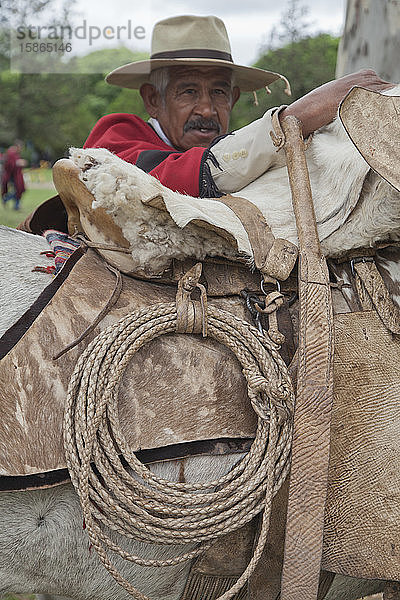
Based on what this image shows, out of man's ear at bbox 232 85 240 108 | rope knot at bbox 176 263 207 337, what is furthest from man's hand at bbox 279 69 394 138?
man's ear at bbox 232 85 240 108

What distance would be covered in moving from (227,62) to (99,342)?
1.45 metres

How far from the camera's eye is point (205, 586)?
123 cm

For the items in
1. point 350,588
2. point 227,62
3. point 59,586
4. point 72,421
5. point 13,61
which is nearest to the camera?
point 72,421

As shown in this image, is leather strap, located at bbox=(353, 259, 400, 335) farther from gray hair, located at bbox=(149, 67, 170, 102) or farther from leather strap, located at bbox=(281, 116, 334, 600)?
gray hair, located at bbox=(149, 67, 170, 102)

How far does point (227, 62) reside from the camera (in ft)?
7.04

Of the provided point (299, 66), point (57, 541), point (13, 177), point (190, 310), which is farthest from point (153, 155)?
point (13, 177)

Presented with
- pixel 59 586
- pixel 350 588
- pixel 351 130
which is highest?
pixel 351 130

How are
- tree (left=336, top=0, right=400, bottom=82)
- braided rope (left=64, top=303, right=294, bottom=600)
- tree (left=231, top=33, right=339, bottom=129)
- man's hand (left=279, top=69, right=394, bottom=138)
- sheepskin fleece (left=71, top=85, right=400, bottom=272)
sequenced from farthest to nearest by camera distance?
tree (left=231, top=33, right=339, bottom=129), tree (left=336, top=0, right=400, bottom=82), man's hand (left=279, top=69, right=394, bottom=138), sheepskin fleece (left=71, top=85, right=400, bottom=272), braided rope (left=64, top=303, right=294, bottom=600)

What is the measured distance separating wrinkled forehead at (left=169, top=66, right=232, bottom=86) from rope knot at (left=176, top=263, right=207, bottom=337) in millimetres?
1334

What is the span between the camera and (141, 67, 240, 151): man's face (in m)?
2.21

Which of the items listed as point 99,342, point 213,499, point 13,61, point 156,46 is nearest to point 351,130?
point 99,342

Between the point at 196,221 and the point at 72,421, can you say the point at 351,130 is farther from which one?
the point at 72,421

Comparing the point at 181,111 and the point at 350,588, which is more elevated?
the point at 181,111

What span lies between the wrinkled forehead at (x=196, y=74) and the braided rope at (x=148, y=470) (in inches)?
54.9
